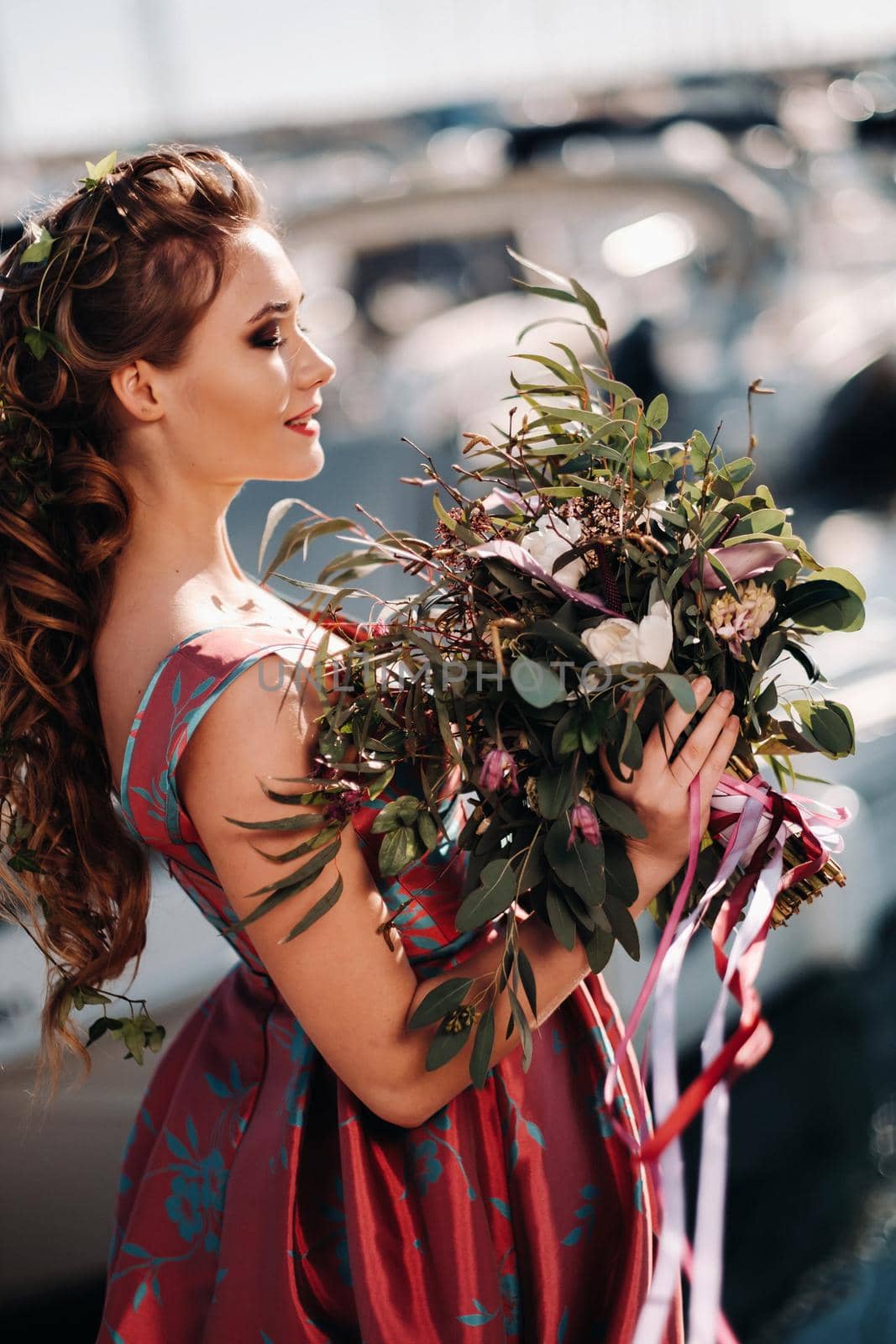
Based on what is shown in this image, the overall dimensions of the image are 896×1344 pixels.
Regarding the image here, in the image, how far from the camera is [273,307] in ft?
4.00

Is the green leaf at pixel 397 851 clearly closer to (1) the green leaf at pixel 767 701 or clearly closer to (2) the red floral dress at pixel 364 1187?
(2) the red floral dress at pixel 364 1187

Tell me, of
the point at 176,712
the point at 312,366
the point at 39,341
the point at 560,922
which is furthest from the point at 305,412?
the point at 560,922

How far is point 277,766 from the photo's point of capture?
1.03 metres

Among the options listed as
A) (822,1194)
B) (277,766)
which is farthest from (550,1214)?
(822,1194)

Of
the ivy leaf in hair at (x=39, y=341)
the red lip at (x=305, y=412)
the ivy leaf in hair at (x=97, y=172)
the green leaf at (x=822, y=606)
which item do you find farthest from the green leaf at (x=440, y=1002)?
the ivy leaf in hair at (x=97, y=172)

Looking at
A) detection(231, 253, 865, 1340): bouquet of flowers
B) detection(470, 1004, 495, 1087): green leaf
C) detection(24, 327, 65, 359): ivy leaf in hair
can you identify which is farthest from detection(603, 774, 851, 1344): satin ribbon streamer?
detection(24, 327, 65, 359): ivy leaf in hair

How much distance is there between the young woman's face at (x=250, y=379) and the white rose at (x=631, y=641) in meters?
0.41

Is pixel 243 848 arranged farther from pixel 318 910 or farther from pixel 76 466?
pixel 76 466

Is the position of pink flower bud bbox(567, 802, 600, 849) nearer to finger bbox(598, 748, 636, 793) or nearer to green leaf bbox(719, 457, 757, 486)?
finger bbox(598, 748, 636, 793)

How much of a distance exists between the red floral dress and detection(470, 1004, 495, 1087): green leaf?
140 millimetres

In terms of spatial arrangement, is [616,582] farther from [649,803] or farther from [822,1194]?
[822,1194]

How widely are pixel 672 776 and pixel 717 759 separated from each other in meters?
0.05

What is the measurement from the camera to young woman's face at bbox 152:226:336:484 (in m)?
1.20

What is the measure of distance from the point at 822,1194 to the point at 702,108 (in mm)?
13232
